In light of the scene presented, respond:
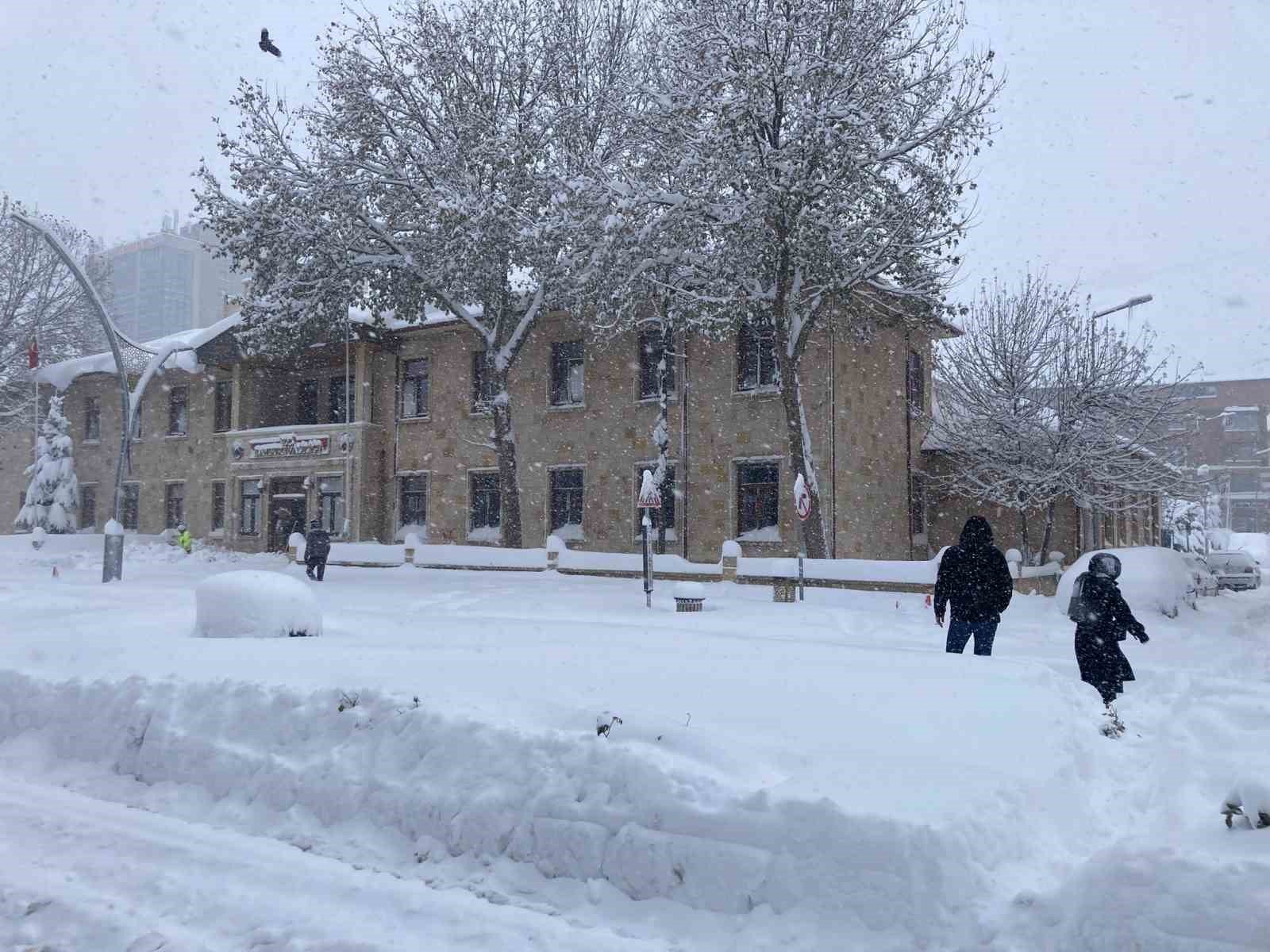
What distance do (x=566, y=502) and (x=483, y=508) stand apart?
9.54 feet

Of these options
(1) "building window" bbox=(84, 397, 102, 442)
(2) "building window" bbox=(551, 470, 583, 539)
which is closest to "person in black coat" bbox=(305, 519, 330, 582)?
(2) "building window" bbox=(551, 470, 583, 539)

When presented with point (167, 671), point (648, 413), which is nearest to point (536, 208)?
point (648, 413)

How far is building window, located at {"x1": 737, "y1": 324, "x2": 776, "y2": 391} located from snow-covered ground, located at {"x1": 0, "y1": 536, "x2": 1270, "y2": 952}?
14624 mm

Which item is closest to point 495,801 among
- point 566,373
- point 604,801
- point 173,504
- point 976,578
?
point 604,801

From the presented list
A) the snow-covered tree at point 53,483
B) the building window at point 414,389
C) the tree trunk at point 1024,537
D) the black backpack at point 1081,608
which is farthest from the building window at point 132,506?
the black backpack at point 1081,608

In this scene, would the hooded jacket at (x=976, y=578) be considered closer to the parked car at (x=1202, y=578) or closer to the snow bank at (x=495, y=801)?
the snow bank at (x=495, y=801)

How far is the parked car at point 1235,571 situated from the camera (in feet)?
103

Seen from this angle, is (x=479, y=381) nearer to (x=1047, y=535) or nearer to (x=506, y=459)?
(x=506, y=459)

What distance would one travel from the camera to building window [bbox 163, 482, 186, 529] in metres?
34.0

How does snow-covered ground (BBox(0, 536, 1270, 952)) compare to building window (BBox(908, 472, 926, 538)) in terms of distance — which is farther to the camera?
building window (BBox(908, 472, 926, 538))

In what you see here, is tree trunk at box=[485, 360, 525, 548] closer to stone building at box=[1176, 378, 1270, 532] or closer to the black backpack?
the black backpack

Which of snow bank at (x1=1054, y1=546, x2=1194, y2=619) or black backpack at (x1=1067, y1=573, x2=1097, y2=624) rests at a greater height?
black backpack at (x1=1067, y1=573, x2=1097, y2=624)

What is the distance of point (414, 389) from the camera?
28516 millimetres

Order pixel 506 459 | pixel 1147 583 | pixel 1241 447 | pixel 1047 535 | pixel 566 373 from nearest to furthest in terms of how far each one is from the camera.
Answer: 1. pixel 1147 583
2. pixel 506 459
3. pixel 1047 535
4. pixel 566 373
5. pixel 1241 447
